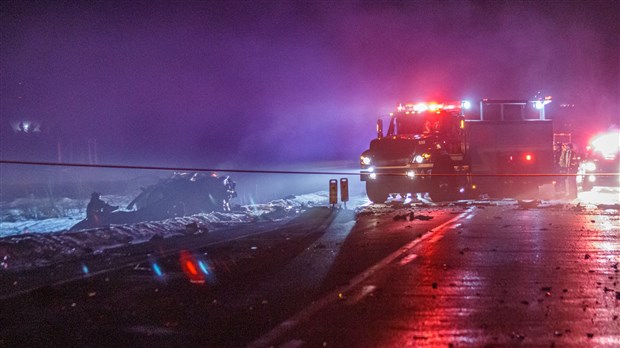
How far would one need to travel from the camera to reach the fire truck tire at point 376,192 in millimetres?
20672

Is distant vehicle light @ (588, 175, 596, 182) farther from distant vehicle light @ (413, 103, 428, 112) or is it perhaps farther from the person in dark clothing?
the person in dark clothing

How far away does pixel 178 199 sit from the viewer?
1905cm

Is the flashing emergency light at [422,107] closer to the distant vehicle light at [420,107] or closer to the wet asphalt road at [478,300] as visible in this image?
→ the distant vehicle light at [420,107]

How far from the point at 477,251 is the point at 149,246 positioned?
554 centimetres

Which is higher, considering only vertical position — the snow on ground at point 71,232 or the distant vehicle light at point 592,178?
the distant vehicle light at point 592,178

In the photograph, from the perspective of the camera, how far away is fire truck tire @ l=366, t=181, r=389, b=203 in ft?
67.8

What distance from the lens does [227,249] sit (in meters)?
10.1

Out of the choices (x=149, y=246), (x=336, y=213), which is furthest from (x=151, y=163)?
(x=149, y=246)

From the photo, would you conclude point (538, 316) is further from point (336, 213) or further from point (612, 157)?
point (612, 157)

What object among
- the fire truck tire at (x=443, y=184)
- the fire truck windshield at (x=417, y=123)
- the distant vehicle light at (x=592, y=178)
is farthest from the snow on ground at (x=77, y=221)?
the fire truck windshield at (x=417, y=123)

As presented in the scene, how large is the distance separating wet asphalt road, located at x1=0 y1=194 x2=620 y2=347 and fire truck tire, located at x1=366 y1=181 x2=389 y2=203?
9688mm

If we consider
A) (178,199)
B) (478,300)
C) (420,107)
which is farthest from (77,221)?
(478,300)

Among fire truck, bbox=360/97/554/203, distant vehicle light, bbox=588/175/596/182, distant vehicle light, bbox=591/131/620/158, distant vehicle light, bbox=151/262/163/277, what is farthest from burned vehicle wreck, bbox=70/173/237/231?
distant vehicle light, bbox=591/131/620/158

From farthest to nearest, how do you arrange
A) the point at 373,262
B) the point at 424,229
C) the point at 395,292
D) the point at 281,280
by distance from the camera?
the point at 424,229, the point at 373,262, the point at 281,280, the point at 395,292
